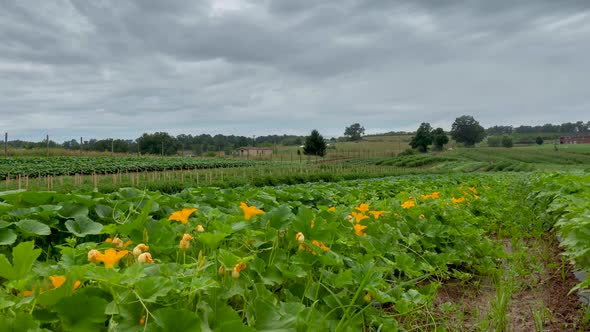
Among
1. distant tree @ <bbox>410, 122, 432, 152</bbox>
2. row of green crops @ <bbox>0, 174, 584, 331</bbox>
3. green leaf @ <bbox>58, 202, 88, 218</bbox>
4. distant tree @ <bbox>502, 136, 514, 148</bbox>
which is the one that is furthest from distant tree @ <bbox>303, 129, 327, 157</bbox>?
green leaf @ <bbox>58, 202, 88, 218</bbox>

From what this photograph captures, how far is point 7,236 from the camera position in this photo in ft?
6.34

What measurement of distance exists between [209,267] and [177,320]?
450mm

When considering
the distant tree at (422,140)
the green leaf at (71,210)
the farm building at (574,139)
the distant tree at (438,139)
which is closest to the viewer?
the green leaf at (71,210)

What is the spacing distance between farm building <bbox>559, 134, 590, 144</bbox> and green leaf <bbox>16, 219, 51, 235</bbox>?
4331 inches

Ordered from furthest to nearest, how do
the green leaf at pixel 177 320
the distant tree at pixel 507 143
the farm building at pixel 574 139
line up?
1. the farm building at pixel 574 139
2. the distant tree at pixel 507 143
3. the green leaf at pixel 177 320

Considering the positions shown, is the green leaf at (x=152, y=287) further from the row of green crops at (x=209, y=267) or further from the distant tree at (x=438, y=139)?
the distant tree at (x=438, y=139)

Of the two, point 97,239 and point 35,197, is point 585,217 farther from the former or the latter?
point 35,197

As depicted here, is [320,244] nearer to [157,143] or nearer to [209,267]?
[209,267]

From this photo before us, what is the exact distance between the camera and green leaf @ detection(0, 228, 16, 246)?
1.88 metres

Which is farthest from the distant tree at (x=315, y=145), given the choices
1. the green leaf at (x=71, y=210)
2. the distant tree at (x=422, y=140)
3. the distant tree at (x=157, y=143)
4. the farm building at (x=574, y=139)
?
the farm building at (x=574, y=139)

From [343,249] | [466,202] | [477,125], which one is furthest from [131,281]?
[477,125]

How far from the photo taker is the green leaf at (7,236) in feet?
6.15

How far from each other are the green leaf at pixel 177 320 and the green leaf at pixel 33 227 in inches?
50.1

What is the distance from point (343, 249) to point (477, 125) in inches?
4203
